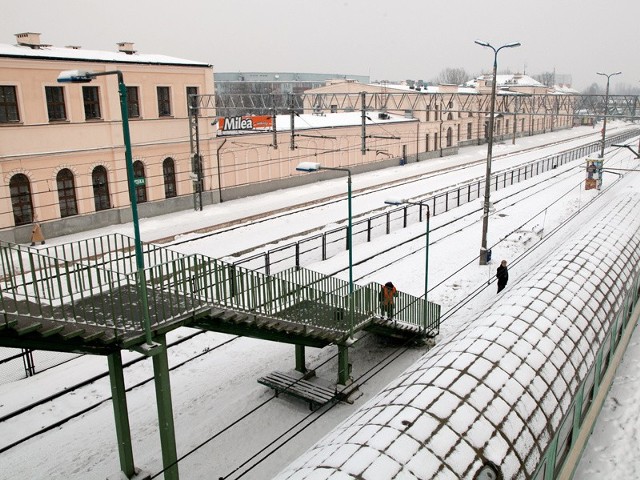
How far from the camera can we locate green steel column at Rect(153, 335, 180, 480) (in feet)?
30.6

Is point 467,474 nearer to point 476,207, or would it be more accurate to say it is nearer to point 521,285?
point 521,285

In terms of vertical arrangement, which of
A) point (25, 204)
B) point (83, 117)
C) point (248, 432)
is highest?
point (83, 117)

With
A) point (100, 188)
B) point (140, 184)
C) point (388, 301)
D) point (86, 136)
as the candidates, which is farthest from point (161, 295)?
point (140, 184)

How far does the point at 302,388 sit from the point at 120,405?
14.3 ft

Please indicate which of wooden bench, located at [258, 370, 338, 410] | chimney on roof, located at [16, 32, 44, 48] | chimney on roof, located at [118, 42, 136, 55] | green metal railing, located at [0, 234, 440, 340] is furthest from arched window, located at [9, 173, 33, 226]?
wooden bench, located at [258, 370, 338, 410]

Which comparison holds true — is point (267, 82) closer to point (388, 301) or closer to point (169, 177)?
point (169, 177)

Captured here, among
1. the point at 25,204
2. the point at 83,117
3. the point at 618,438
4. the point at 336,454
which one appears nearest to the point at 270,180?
the point at 83,117

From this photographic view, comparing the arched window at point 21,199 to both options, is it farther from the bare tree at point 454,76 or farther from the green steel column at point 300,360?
the bare tree at point 454,76

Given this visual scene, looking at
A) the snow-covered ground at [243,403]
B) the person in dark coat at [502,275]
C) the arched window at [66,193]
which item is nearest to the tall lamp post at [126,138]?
the snow-covered ground at [243,403]

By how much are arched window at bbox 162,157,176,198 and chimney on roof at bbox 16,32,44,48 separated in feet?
28.0

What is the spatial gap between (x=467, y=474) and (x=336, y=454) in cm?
144

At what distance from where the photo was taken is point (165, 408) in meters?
9.59

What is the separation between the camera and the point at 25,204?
86.6ft

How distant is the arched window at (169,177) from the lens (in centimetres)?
3262
